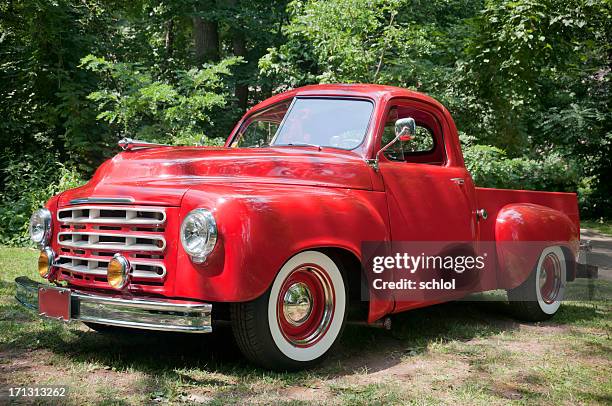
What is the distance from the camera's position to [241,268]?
11.5 ft

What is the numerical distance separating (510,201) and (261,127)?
87.1 inches

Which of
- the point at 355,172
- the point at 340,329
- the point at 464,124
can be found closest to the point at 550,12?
the point at 464,124

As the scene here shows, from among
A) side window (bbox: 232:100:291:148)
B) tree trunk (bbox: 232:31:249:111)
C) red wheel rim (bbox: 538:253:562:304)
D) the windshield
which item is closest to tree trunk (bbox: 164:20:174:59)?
tree trunk (bbox: 232:31:249:111)

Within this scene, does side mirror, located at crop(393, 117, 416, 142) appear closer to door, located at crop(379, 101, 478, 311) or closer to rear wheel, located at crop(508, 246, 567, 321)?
door, located at crop(379, 101, 478, 311)

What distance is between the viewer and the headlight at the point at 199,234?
11.6ft

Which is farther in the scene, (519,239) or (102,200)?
(519,239)

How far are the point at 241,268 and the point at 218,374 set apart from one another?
0.72 m

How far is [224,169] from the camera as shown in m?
4.29

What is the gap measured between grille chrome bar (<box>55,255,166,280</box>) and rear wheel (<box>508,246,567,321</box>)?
Answer: 10.8 feet

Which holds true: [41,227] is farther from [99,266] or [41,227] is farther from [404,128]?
[404,128]

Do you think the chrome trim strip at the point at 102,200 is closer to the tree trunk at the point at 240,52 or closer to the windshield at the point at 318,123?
the windshield at the point at 318,123

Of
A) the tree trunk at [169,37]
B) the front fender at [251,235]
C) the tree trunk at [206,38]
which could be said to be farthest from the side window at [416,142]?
the tree trunk at [169,37]

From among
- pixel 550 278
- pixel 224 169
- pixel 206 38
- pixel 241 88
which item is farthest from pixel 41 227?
pixel 206 38

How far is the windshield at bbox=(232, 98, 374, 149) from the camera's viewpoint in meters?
4.77
